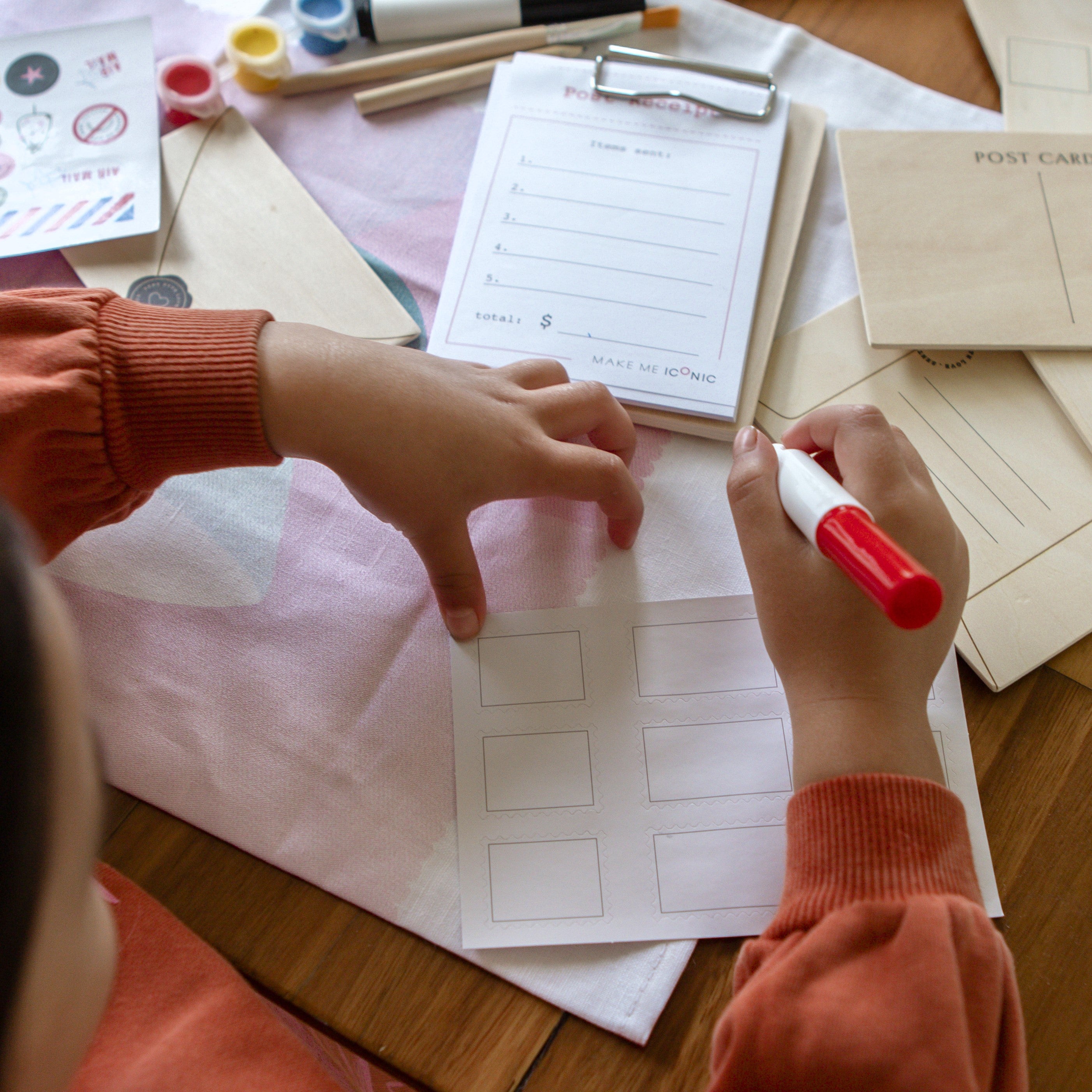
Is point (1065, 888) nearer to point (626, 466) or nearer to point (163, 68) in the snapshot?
point (626, 466)

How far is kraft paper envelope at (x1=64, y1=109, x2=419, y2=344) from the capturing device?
0.59m

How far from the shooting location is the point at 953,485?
0.54 metres

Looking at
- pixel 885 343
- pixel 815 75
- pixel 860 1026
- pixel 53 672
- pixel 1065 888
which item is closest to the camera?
pixel 53 672

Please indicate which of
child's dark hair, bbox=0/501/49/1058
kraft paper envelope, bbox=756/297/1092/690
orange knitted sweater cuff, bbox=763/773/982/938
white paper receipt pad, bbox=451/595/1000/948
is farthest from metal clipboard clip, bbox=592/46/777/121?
child's dark hair, bbox=0/501/49/1058

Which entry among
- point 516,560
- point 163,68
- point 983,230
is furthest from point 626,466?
point 163,68

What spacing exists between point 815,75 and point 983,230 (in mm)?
201

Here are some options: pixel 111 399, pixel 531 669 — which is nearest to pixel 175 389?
pixel 111 399

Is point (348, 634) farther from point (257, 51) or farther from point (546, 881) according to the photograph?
point (257, 51)

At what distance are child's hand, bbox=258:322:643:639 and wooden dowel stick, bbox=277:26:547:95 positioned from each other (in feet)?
0.98

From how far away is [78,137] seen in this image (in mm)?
643

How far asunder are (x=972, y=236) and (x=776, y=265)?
13 centimetres

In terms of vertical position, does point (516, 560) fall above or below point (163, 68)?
below

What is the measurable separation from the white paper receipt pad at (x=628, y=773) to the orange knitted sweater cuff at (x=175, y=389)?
0.18 meters

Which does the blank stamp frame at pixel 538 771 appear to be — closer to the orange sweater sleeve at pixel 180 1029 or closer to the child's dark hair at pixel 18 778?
the orange sweater sleeve at pixel 180 1029
